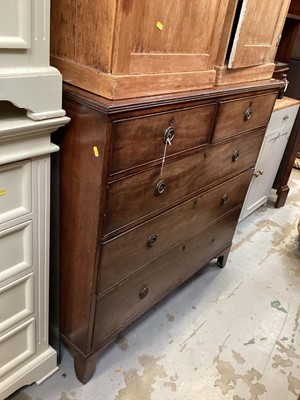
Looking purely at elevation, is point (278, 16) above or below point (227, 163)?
above

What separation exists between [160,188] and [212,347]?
31.9 inches

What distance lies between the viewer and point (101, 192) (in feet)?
3.29

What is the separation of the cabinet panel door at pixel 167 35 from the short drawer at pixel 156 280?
Answer: 73cm

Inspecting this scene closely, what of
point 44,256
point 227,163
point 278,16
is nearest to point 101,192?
point 44,256

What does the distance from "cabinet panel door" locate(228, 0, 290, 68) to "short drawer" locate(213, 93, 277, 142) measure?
14 cm

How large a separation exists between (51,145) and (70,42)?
0.28 m

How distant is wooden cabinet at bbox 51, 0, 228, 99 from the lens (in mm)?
885

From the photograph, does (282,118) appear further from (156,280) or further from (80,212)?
(80,212)

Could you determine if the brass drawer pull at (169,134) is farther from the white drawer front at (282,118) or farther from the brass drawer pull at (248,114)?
the white drawer front at (282,118)

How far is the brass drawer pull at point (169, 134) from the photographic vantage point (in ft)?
3.64

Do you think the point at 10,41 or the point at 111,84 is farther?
the point at 111,84

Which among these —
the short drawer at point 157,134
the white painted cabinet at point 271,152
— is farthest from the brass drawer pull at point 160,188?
the white painted cabinet at point 271,152

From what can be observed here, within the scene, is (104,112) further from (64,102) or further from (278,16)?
(278,16)

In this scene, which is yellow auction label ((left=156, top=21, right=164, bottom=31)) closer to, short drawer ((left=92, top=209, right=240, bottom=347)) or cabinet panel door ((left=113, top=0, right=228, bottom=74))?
cabinet panel door ((left=113, top=0, right=228, bottom=74))
